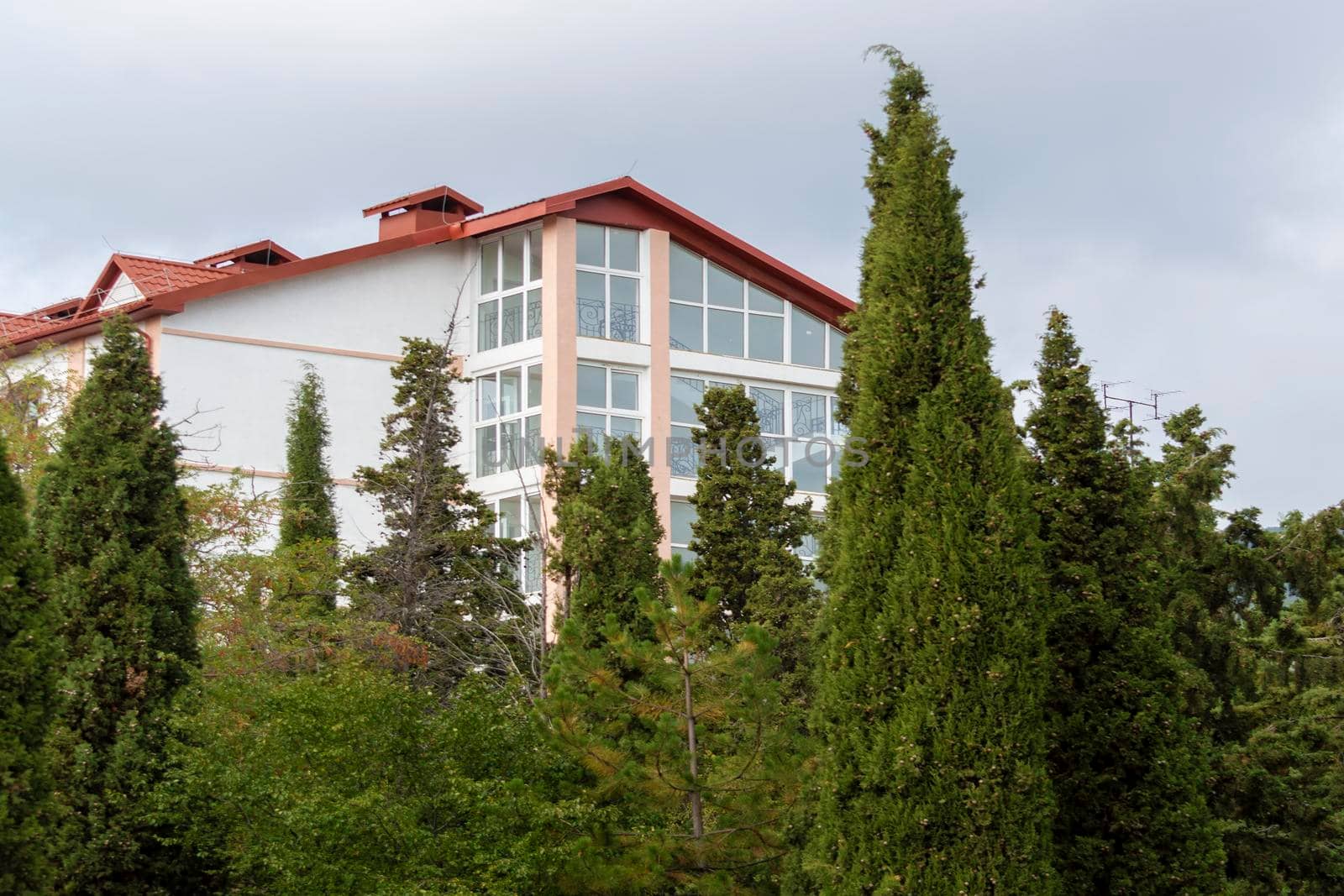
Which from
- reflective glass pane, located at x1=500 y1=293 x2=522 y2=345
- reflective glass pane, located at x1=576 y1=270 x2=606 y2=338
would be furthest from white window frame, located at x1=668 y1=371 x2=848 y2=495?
reflective glass pane, located at x1=500 y1=293 x2=522 y2=345

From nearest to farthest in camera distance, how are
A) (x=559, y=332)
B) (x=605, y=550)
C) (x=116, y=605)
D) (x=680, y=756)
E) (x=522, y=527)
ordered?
(x=680, y=756), (x=116, y=605), (x=605, y=550), (x=522, y=527), (x=559, y=332)

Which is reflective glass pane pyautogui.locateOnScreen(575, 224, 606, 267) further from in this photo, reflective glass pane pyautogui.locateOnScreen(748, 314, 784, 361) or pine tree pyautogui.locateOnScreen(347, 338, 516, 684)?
pine tree pyautogui.locateOnScreen(347, 338, 516, 684)

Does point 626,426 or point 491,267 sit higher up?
point 491,267

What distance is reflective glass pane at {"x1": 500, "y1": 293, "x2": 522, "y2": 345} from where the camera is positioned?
28.6 meters

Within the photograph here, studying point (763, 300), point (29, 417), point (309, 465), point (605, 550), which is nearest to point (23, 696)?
point (605, 550)

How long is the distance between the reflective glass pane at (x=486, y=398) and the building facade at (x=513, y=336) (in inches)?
1.5

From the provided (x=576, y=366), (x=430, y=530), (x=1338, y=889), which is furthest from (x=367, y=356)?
(x=1338, y=889)

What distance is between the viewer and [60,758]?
1112cm

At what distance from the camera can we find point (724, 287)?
1198 inches

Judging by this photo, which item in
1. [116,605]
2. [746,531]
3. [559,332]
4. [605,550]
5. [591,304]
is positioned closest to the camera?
[116,605]

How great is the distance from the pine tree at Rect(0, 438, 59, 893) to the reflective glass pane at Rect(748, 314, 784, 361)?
22.2 m

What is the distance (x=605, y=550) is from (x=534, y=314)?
1387 cm

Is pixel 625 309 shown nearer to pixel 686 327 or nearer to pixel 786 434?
pixel 686 327

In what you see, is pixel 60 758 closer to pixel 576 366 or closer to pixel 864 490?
pixel 864 490
